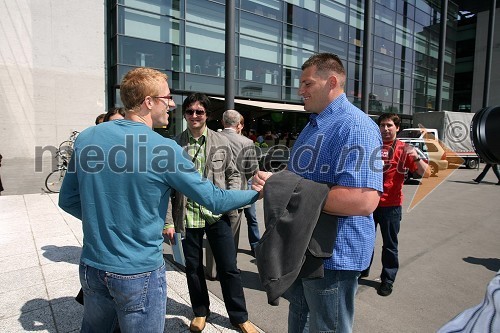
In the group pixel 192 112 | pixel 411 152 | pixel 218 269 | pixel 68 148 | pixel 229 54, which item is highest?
pixel 229 54

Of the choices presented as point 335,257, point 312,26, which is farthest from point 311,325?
point 312,26

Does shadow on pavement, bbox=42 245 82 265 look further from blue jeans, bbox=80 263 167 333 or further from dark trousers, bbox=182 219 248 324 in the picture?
blue jeans, bbox=80 263 167 333

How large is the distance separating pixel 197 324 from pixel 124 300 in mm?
1465

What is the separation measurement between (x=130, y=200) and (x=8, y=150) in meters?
16.1

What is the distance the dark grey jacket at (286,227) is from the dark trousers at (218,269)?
4.62 ft

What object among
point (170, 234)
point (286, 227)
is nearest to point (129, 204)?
point (286, 227)

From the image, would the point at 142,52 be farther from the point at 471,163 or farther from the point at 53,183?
the point at 471,163

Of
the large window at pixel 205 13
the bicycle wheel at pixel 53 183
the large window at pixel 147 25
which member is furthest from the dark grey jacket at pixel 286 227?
the large window at pixel 205 13

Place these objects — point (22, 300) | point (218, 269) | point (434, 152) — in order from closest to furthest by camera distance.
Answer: point (218, 269) < point (22, 300) < point (434, 152)

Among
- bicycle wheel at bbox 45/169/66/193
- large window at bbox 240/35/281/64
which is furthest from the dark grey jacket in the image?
large window at bbox 240/35/281/64

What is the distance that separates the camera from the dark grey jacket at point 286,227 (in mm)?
1509

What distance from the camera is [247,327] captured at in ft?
9.28

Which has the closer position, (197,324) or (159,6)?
(197,324)

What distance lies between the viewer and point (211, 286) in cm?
382
